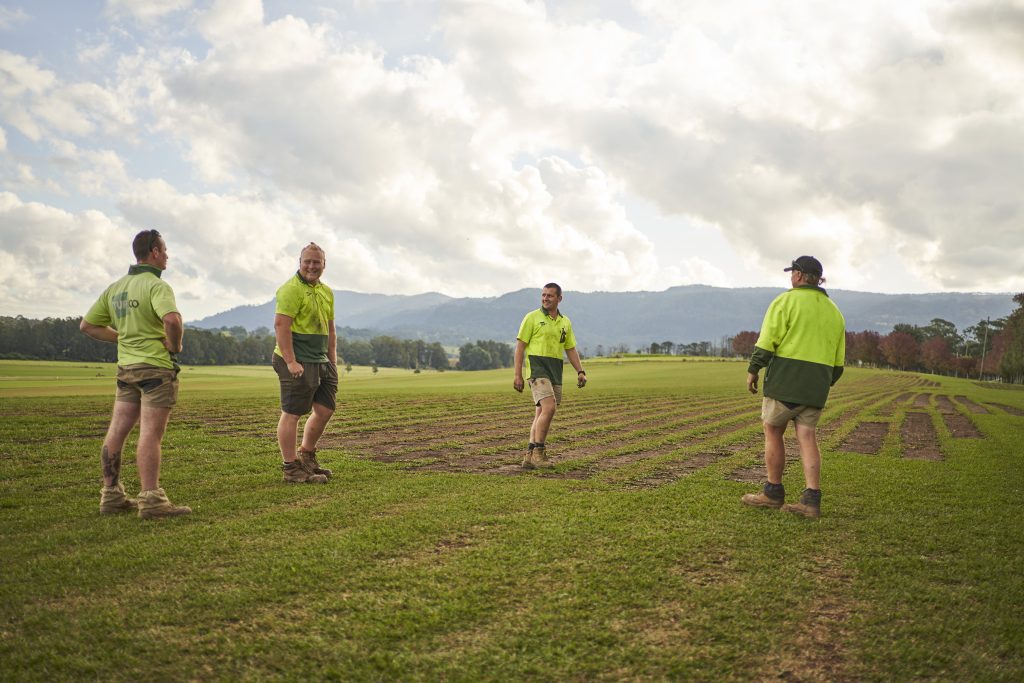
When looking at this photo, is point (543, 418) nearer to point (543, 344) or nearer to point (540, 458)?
point (540, 458)

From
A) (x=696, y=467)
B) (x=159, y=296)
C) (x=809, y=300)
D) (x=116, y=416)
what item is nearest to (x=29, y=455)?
(x=116, y=416)

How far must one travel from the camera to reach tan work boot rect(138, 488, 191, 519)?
5.31 metres

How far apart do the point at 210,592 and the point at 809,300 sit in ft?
19.4

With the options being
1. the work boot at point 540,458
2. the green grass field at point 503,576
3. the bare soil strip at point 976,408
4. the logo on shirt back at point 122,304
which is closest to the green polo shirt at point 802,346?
the green grass field at point 503,576

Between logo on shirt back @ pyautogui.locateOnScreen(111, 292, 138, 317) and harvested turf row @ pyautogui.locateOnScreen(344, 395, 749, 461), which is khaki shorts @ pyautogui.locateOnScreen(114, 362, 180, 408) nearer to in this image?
logo on shirt back @ pyautogui.locateOnScreen(111, 292, 138, 317)

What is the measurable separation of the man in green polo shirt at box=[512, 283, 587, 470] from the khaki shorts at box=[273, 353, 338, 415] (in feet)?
9.01

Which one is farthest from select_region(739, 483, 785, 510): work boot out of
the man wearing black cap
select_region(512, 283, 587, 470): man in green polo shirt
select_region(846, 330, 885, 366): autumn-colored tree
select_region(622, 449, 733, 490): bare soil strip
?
select_region(846, 330, 885, 366): autumn-colored tree

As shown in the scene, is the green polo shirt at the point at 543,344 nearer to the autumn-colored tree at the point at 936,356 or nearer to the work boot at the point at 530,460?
the work boot at the point at 530,460

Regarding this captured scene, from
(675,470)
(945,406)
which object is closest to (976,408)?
(945,406)

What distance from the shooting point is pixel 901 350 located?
120 metres

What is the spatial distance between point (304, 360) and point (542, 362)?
3.39m

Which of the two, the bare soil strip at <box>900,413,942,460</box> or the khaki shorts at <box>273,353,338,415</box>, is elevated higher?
the khaki shorts at <box>273,353,338,415</box>

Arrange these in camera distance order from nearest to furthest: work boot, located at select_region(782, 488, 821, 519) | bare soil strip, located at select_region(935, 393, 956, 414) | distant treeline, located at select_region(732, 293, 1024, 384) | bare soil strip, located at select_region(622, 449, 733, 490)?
1. work boot, located at select_region(782, 488, 821, 519)
2. bare soil strip, located at select_region(622, 449, 733, 490)
3. bare soil strip, located at select_region(935, 393, 956, 414)
4. distant treeline, located at select_region(732, 293, 1024, 384)

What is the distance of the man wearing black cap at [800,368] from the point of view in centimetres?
603
